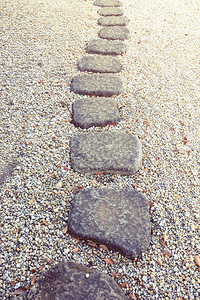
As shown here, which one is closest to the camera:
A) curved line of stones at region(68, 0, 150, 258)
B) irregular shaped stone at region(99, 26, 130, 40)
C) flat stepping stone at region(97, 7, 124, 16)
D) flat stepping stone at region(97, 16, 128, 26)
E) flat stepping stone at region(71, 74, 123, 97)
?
curved line of stones at region(68, 0, 150, 258)

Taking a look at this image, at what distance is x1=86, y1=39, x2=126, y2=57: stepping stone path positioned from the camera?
3596 millimetres

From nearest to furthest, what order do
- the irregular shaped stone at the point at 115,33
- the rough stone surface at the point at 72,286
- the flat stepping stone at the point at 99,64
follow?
the rough stone surface at the point at 72,286 < the flat stepping stone at the point at 99,64 < the irregular shaped stone at the point at 115,33

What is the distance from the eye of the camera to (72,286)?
138cm

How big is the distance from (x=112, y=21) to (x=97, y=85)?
2.17 metres

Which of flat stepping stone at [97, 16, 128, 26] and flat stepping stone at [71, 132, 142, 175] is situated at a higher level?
flat stepping stone at [97, 16, 128, 26]

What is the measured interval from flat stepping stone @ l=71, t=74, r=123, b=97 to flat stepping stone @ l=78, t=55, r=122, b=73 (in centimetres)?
17

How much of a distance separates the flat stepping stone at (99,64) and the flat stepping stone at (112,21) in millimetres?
1309

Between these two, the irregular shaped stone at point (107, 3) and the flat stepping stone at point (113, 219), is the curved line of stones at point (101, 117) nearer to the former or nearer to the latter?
the flat stepping stone at point (113, 219)

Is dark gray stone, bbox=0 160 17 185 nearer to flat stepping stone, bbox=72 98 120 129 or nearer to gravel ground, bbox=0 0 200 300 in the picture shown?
gravel ground, bbox=0 0 200 300

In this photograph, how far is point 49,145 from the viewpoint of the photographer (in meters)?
2.31

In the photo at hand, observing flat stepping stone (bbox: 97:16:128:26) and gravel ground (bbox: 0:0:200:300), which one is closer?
gravel ground (bbox: 0:0:200:300)

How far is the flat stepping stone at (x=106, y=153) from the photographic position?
2096 mm

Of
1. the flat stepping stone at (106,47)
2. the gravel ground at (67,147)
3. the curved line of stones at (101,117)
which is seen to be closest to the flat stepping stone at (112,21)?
the gravel ground at (67,147)

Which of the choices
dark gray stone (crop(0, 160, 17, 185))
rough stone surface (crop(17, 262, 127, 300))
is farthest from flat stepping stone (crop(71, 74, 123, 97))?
rough stone surface (crop(17, 262, 127, 300))
